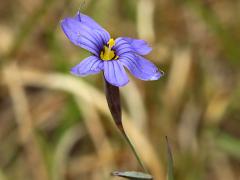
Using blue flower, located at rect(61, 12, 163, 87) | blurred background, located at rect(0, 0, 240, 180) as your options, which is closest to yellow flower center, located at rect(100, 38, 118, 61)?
blue flower, located at rect(61, 12, 163, 87)

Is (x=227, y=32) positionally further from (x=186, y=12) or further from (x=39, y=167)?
(x=39, y=167)

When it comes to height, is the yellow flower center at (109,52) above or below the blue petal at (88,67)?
above

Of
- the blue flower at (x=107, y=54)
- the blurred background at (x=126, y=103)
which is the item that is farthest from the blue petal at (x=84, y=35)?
the blurred background at (x=126, y=103)

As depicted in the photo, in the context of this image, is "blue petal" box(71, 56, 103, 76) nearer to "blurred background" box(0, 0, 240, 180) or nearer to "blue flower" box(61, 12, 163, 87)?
"blue flower" box(61, 12, 163, 87)

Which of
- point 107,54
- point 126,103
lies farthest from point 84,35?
point 126,103

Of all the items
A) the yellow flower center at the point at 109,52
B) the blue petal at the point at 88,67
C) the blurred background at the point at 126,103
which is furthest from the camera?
the blurred background at the point at 126,103

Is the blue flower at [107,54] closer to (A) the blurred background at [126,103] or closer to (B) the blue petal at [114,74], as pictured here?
(B) the blue petal at [114,74]

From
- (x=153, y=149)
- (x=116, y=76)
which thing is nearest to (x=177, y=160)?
(x=153, y=149)
